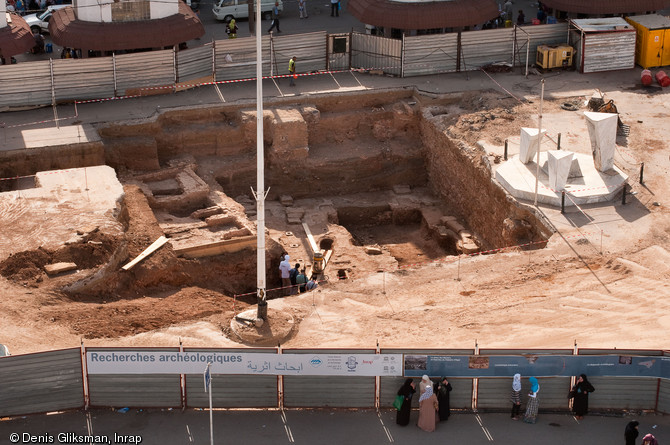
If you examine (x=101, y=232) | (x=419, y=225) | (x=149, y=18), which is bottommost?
(x=419, y=225)

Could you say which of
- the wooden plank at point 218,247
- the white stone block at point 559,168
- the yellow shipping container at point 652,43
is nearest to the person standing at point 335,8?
the yellow shipping container at point 652,43

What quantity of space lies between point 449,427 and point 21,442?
7983 mm

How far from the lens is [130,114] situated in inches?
1366

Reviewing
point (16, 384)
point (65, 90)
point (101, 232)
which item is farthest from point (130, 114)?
point (16, 384)

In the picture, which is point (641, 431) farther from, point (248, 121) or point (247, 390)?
point (248, 121)

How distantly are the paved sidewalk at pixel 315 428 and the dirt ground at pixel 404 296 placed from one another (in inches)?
77.7

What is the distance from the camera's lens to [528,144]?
3100cm

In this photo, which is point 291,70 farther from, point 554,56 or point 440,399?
point 440,399

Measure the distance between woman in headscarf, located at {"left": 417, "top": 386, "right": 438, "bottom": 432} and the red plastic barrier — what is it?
19.2 m

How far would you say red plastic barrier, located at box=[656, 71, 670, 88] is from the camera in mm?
36656

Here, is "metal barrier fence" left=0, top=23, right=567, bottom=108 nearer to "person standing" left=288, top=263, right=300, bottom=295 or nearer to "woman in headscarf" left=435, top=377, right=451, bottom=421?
"person standing" left=288, top=263, right=300, bottom=295

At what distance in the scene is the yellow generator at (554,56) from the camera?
1491 inches

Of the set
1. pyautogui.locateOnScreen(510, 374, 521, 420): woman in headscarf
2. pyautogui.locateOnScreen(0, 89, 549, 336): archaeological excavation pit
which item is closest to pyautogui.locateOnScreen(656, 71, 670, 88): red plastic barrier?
pyautogui.locateOnScreen(0, 89, 549, 336): archaeological excavation pit

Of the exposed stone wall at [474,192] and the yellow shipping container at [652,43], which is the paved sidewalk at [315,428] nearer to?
the exposed stone wall at [474,192]
